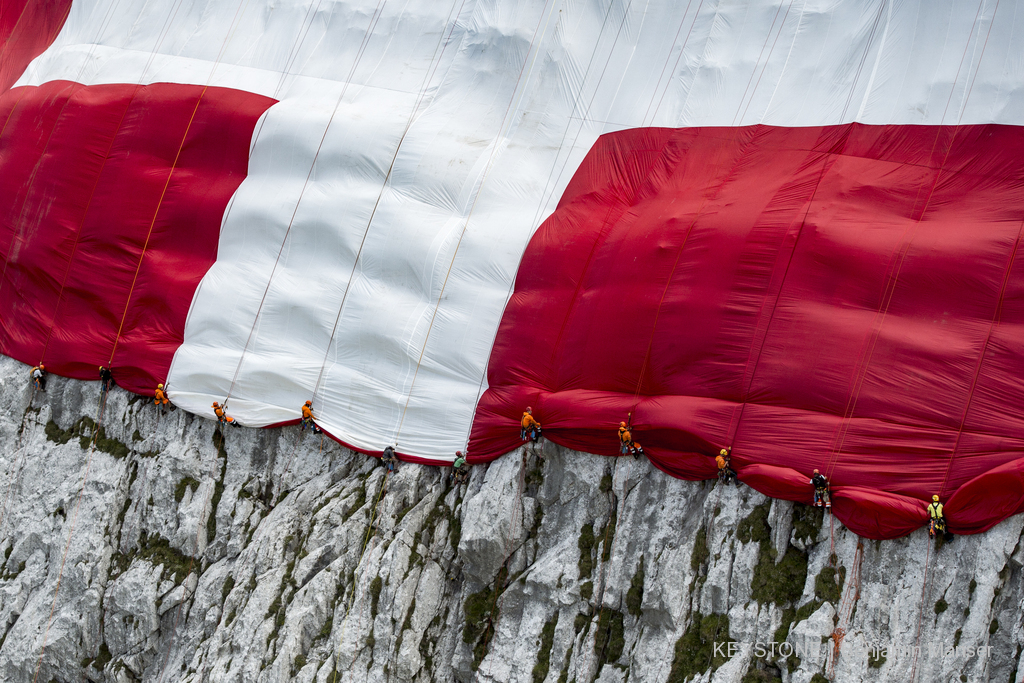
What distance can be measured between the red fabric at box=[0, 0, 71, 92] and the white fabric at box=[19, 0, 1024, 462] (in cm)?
593

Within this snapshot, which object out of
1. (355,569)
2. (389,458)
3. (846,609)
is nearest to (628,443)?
(846,609)

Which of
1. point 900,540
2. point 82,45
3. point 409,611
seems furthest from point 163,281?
point 900,540

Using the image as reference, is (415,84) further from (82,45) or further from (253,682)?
(253,682)

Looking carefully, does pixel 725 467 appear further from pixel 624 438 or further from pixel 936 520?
pixel 936 520

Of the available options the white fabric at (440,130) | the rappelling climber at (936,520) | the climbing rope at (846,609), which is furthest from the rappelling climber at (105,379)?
the rappelling climber at (936,520)

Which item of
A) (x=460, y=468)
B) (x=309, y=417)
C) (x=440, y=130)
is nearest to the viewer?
(x=460, y=468)

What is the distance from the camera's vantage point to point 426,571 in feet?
70.1

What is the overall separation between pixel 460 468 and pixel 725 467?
660 cm

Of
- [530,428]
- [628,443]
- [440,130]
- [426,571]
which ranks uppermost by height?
[440,130]

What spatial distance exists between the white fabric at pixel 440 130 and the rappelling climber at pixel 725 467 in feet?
21.2

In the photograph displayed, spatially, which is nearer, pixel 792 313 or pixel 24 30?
pixel 792 313

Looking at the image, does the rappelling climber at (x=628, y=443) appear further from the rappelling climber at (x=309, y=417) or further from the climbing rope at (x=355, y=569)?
the rappelling climber at (x=309, y=417)

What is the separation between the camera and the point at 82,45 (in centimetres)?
2970

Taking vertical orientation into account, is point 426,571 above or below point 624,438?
below
